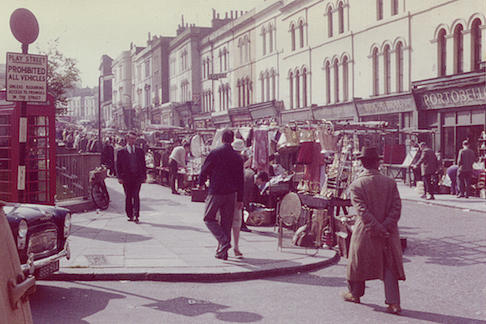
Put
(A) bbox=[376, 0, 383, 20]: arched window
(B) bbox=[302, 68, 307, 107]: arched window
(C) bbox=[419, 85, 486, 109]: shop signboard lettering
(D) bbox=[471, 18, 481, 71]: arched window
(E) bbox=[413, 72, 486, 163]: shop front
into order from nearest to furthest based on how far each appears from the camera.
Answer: (C) bbox=[419, 85, 486, 109]: shop signboard lettering, (E) bbox=[413, 72, 486, 163]: shop front, (D) bbox=[471, 18, 481, 71]: arched window, (A) bbox=[376, 0, 383, 20]: arched window, (B) bbox=[302, 68, 307, 107]: arched window

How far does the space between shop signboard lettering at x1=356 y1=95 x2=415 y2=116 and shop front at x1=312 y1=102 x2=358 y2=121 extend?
72 cm

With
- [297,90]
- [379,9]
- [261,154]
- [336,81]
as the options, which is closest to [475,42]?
[379,9]

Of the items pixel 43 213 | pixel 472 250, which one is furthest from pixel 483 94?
pixel 43 213

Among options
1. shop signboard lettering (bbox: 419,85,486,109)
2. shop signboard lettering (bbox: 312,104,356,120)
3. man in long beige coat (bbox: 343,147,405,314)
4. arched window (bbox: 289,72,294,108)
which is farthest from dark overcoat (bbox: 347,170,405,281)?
arched window (bbox: 289,72,294,108)

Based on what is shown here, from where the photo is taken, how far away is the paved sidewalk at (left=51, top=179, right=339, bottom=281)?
26.8 feet

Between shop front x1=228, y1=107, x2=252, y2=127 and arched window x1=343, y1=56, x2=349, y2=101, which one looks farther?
shop front x1=228, y1=107, x2=252, y2=127

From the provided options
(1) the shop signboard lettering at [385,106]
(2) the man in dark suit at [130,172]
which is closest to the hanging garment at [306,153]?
(2) the man in dark suit at [130,172]

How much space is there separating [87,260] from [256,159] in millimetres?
6656

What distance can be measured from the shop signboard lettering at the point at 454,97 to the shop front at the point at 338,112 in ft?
19.3

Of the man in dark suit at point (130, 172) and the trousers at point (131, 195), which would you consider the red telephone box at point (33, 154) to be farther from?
the trousers at point (131, 195)

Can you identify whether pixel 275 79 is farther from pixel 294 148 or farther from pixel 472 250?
pixel 472 250

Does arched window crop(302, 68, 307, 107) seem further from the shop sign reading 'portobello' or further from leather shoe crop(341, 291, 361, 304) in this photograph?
leather shoe crop(341, 291, 361, 304)

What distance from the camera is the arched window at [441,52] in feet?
84.3

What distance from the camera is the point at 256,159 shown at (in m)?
14.8
